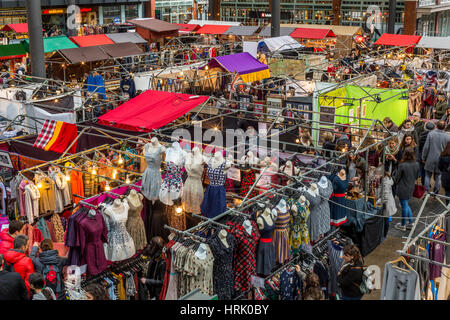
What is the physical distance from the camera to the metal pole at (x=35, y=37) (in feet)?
52.9

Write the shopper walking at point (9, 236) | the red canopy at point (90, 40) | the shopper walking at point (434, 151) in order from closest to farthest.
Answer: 1. the shopper walking at point (9, 236)
2. the shopper walking at point (434, 151)
3. the red canopy at point (90, 40)

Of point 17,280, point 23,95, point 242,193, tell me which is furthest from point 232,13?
point 17,280

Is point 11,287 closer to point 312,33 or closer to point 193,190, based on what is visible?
point 193,190

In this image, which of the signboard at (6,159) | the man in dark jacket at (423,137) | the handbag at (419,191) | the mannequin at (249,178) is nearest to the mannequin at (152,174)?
the mannequin at (249,178)

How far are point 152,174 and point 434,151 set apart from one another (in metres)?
5.76

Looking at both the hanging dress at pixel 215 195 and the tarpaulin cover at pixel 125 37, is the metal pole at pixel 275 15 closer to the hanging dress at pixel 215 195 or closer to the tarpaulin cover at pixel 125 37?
the tarpaulin cover at pixel 125 37

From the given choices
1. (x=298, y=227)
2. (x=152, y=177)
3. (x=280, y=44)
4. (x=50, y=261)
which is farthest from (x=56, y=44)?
(x=298, y=227)

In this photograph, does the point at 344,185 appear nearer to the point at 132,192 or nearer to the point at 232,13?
the point at 132,192

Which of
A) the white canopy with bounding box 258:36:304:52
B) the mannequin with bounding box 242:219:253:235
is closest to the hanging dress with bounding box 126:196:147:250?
the mannequin with bounding box 242:219:253:235

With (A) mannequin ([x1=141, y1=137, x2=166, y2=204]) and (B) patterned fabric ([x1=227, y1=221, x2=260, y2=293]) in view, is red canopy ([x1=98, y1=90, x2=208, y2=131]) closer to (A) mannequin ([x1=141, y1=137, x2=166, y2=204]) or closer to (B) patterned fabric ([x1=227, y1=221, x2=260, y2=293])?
(A) mannequin ([x1=141, y1=137, x2=166, y2=204])

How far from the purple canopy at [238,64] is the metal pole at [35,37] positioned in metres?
5.55

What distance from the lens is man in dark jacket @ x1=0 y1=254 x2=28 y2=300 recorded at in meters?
5.12

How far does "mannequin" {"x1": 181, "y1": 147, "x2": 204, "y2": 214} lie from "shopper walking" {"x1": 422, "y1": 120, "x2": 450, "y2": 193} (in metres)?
5.00
